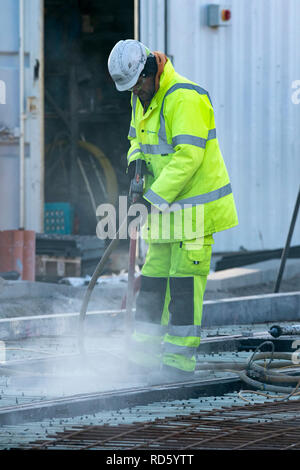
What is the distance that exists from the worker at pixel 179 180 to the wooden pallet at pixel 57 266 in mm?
3928

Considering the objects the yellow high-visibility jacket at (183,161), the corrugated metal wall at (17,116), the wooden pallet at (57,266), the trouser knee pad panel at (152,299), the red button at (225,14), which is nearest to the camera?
the yellow high-visibility jacket at (183,161)

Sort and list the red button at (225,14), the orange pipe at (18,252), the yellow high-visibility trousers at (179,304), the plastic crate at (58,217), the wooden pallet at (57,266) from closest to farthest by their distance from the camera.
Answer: the yellow high-visibility trousers at (179,304) < the orange pipe at (18,252) < the wooden pallet at (57,266) < the red button at (225,14) < the plastic crate at (58,217)

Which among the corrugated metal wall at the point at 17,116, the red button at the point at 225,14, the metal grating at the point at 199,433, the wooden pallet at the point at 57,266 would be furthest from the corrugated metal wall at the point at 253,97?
the metal grating at the point at 199,433

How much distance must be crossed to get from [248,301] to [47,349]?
1831 millimetres

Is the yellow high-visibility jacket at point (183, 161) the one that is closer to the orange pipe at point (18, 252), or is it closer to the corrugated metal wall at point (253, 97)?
the orange pipe at point (18, 252)

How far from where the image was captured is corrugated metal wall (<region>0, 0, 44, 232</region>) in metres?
8.86

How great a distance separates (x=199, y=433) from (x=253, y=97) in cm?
673

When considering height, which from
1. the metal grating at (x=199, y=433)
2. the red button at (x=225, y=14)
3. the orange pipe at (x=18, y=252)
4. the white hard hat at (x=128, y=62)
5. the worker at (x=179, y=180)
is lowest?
the metal grating at (x=199, y=433)

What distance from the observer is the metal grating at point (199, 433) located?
136 inches

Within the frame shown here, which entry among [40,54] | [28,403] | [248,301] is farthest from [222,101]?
[28,403]

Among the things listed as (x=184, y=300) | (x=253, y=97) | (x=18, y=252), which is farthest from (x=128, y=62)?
(x=253, y=97)

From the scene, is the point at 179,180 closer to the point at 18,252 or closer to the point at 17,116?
the point at 18,252

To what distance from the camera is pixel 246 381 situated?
4.55m

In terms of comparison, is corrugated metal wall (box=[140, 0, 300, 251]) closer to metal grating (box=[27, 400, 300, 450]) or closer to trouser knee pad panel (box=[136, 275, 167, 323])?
trouser knee pad panel (box=[136, 275, 167, 323])
